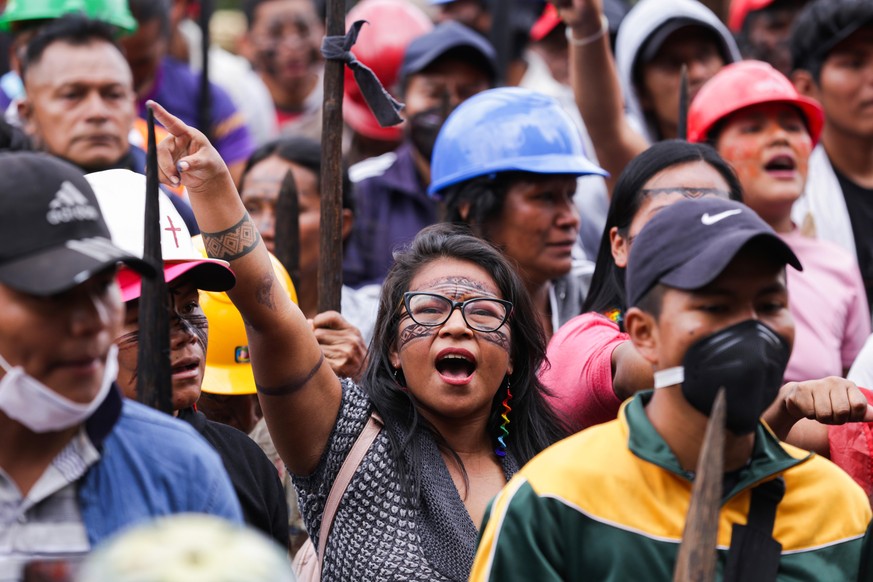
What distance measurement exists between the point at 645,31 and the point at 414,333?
3.15m

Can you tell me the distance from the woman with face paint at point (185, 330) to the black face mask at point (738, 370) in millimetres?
1258

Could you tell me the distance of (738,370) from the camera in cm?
284

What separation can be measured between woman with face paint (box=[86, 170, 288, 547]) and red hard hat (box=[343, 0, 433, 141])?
150 inches

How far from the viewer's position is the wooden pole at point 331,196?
4.58 m

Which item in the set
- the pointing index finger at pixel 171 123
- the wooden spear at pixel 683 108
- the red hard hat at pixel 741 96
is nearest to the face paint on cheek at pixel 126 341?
the pointing index finger at pixel 171 123

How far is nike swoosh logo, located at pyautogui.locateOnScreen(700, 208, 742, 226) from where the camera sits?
2.97 meters

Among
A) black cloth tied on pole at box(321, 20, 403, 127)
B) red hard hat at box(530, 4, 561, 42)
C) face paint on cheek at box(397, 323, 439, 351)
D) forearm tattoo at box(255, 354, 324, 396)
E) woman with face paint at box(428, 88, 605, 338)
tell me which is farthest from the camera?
red hard hat at box(530, 4, 561, 42)

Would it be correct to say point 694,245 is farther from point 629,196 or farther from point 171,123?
point 629,196

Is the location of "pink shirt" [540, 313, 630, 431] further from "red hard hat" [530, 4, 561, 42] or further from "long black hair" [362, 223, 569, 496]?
"red hard hat" [530, 4, 561, 42]

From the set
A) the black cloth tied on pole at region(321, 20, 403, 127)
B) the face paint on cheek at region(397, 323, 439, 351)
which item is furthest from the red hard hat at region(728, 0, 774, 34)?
the face paint on cheek at region(397, 323, 439, 351)

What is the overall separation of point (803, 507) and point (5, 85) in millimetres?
5141

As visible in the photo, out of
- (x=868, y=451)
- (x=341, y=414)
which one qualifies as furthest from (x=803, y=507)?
(x=341, y=414)

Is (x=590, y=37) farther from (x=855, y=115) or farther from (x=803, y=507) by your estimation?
(x=803, y=507)

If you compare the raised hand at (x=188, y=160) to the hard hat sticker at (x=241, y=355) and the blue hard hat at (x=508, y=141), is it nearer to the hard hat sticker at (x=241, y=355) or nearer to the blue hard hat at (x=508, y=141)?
the hard hat sticker at (x=241, y=355)
